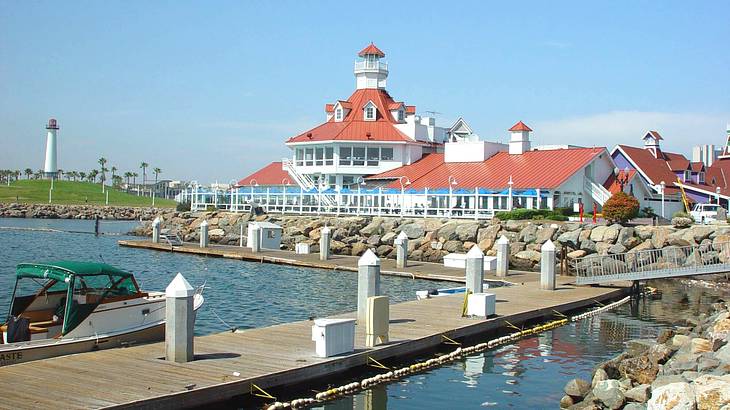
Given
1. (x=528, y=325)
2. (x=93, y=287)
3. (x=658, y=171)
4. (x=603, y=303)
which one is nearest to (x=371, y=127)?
(x=658, y=171)

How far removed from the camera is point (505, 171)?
49.9 meters

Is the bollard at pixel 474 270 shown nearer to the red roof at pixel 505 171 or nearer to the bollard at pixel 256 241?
the bollard at pixel 256 241

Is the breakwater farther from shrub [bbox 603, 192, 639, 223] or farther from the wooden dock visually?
the wooden dock

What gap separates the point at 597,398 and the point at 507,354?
19.7 ft

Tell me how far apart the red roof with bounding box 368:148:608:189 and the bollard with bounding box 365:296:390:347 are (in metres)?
30.6

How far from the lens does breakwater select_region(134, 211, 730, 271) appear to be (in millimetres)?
36250

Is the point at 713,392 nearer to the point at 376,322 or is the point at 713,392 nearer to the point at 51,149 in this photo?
the point at 376,322

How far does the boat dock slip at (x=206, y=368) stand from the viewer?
1173 cm

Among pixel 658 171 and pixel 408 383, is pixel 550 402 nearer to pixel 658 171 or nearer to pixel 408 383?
pixel 408 383

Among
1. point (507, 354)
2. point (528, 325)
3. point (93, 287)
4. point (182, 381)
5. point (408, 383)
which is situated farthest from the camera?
point (528, 325)

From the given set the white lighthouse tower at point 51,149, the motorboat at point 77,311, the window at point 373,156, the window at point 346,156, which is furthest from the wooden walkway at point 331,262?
the white lighthouse tower at point 51,149

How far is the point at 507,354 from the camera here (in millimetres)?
19000

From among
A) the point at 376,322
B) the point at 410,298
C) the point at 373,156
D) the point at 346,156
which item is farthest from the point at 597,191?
the point at 376,322

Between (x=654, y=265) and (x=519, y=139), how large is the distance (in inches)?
917
